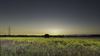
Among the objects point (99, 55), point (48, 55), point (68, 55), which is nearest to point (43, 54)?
point (48, 55)

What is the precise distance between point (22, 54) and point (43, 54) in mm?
Answer: 1108

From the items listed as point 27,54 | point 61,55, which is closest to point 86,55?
point 61,55

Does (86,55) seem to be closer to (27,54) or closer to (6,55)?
(27,54)

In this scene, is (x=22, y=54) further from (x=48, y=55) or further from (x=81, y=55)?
(x=81, y=55)

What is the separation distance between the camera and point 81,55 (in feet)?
38.3

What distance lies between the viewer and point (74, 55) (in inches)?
456

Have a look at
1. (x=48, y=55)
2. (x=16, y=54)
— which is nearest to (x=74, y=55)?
(x=48, y=55)

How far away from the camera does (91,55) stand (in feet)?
38.6

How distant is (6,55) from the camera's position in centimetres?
1181

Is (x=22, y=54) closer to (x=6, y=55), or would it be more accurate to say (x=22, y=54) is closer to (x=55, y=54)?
(x=6, y=55)

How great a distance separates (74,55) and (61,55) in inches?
26.2

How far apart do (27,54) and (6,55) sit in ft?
3.57

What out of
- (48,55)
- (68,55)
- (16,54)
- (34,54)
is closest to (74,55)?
(68,55)

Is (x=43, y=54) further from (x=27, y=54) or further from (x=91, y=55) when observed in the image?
(x=91, y=55)
